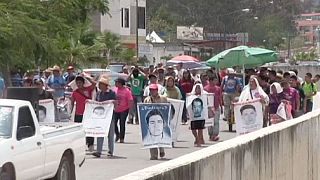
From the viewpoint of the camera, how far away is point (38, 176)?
10961 mm

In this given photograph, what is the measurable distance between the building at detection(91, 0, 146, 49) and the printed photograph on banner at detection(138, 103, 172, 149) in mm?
54762

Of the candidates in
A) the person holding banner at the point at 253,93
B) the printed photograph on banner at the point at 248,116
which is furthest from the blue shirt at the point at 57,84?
the printed photograph on banner at the point at 248,116

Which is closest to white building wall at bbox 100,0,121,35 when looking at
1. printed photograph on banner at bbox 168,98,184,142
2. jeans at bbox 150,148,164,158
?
printed photograph on banner at bbox 168,98,184,142

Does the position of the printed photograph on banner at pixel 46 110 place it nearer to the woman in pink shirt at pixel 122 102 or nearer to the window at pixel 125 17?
the woman in pink shirt at pixel 122 102

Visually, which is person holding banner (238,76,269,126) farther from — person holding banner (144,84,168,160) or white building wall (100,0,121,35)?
white building wall (100,0,121,35)

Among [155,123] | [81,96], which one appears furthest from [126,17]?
[155,123]

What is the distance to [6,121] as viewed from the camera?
10.7 m

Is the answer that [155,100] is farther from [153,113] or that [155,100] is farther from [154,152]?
[154,152]

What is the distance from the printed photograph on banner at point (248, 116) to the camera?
17922 mm

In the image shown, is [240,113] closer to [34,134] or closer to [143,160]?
[143,160]

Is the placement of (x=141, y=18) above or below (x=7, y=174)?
above

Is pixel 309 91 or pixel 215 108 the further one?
pixel 309 91

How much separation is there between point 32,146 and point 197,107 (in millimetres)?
8574

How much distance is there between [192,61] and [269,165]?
30.6 m
